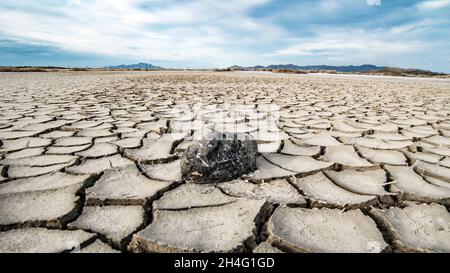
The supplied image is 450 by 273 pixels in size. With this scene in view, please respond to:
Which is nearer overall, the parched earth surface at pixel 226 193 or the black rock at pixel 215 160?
the parched earth surface at pixel 226 193

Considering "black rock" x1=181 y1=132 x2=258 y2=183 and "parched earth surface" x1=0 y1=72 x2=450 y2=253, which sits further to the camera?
"black rock" x1=181 y1=132 x2=258 y2=183

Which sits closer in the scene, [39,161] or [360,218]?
[360,218]

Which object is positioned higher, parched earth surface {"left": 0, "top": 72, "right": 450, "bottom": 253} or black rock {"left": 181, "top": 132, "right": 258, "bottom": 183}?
black rock {"left": 181, "top": 132, "right": 258, "bottom": 183}

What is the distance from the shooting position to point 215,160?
4.30ft

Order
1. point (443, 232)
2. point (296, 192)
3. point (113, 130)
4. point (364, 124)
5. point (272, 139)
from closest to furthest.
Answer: point (443, 232), point (296, 192), point (272, 139), point (113, 130), point (364, 124)

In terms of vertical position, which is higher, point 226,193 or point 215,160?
point 215,160

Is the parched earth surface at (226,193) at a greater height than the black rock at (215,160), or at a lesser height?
lesser

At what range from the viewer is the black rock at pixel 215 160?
1305 millimetres

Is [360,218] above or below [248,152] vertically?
below

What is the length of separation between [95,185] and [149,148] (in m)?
0.58

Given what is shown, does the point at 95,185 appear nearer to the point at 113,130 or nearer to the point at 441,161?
the point at 113,130

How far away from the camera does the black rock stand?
130cm

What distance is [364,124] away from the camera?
8.72 feet
